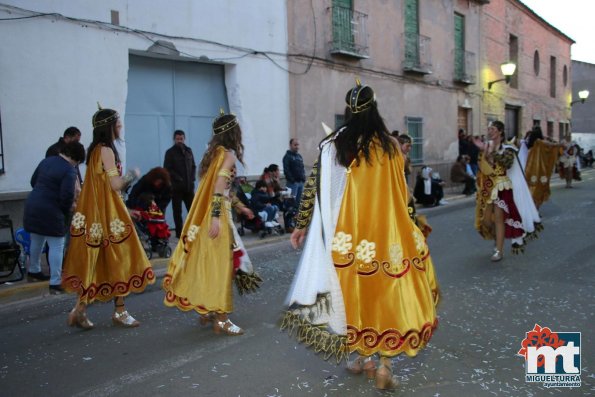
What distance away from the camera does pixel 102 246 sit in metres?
4.99

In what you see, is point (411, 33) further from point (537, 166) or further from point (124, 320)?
point (124, 320)

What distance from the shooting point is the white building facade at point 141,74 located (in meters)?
8.49

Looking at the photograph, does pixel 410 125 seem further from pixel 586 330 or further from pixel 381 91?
pixel 586 330

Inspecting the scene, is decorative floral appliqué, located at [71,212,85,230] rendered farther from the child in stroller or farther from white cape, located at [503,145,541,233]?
white cape, located at [503,145,541,233]

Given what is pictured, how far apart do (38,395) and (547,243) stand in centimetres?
739

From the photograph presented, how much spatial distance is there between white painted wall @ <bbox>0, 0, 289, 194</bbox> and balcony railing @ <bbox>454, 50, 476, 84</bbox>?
9.89 meters

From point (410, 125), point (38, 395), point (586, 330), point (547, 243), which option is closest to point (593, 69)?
point (410, 125)

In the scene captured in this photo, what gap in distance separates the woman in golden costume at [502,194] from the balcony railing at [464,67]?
46.5 ft

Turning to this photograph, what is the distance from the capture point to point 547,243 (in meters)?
8.64

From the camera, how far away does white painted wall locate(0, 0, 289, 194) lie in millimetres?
8461

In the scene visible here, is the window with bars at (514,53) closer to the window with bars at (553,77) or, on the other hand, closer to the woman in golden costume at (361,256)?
the window with bars at (553,77)

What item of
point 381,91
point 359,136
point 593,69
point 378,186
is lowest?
point 378,186

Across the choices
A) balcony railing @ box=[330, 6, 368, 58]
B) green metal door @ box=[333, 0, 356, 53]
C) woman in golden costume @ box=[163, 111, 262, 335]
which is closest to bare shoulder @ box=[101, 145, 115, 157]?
woman in golden costume @ box=[163, 111, 262, 335]

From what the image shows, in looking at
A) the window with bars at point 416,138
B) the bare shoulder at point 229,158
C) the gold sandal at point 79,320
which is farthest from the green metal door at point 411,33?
the gold sandal at point 79,320
